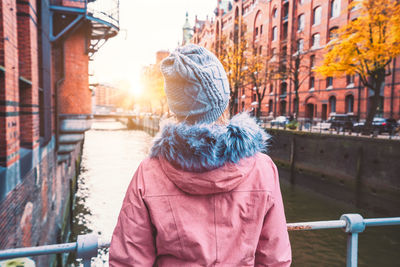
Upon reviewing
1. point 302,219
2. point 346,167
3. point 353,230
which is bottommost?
point 302,219

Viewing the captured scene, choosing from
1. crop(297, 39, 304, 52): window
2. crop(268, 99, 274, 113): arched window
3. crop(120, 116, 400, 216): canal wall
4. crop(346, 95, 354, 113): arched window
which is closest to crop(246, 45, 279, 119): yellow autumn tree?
crop(297, 39, 304, 52): window

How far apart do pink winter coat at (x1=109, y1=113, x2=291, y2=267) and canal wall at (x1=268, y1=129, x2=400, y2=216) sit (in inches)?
373

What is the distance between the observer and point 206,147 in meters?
1.12

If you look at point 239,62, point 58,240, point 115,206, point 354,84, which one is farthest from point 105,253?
point 354,84

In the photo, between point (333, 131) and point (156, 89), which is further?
point (156, 89)

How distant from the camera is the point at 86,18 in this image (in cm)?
831

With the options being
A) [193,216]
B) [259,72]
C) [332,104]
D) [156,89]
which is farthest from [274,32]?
[193,216]

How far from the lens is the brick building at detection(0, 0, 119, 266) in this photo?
3.43 meters

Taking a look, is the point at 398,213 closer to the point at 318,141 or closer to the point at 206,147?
the point at 318,141

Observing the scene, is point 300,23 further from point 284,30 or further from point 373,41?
point 373,41

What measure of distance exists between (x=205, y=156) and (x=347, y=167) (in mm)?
14399

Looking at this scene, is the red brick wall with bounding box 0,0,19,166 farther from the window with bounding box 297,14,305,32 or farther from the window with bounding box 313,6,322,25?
the window with bounding box 297,14,305,32

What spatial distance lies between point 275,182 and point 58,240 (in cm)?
794

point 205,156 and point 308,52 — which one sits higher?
point 308,52
